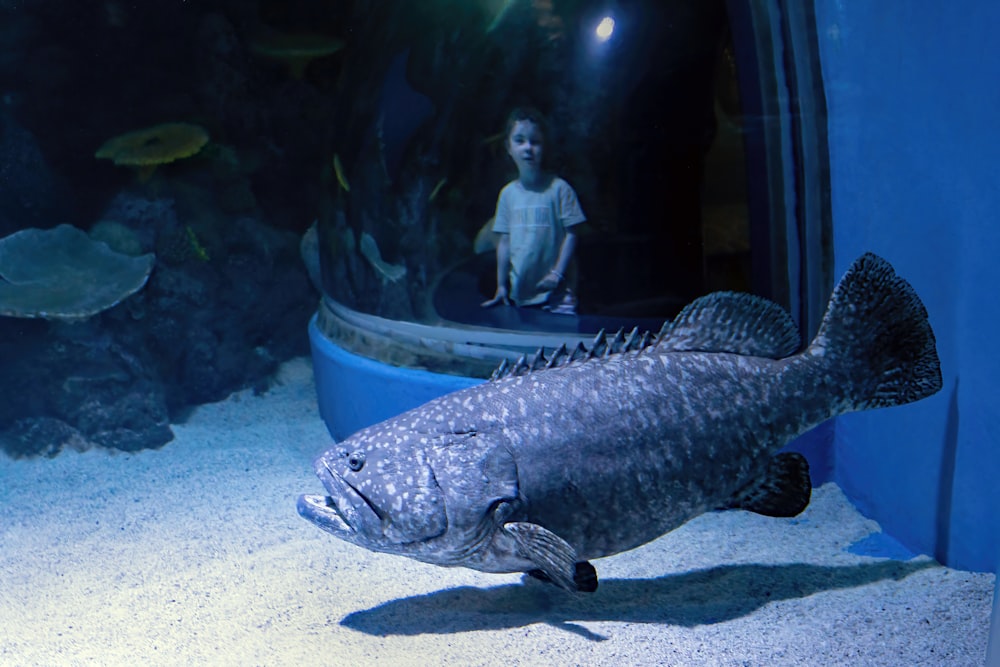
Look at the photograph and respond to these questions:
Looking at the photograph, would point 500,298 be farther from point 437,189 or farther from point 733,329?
point 733,329

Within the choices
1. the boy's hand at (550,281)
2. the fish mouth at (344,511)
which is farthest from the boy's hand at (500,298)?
the fish mouth at (344,511)

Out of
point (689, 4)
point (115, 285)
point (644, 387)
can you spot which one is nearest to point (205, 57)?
point (115, 285)

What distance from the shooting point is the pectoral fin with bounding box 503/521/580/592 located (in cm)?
254

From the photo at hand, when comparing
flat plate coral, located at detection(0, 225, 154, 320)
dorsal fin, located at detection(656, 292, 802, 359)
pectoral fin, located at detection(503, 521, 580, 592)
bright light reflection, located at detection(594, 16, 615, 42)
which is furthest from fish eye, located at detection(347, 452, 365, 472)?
flat plate coral, located at detection(0, 225, 154, 320)

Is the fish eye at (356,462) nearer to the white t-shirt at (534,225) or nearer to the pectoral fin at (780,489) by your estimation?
the pectoral fin at (780,489)

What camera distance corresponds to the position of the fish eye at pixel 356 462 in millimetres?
2807

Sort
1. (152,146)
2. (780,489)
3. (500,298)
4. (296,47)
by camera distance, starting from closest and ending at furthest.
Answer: (780,489)
(500,298)
(152,146)
(296,47)

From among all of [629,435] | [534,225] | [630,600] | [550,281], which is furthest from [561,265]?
[630,600]

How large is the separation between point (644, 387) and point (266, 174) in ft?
20.8

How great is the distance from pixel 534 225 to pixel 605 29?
1.01 meters

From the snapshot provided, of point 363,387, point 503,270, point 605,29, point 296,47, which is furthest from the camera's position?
point 296,47

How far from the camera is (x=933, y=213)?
3227 millimetres

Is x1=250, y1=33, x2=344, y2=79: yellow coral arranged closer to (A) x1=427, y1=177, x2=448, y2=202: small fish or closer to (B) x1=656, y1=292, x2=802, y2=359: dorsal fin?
(A) x1=427, y1=177, x2=448, y2=202: small fish

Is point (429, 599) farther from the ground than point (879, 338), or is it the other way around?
point (879, 338)
